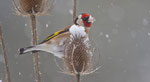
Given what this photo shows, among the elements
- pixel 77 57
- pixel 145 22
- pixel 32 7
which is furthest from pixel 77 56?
pixel 145 22

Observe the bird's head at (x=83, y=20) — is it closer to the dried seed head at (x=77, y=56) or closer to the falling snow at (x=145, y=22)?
the dried seed head at (x=77, y=56)

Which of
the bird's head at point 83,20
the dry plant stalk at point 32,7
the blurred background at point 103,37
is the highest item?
the dry plant stalk at point 32,7

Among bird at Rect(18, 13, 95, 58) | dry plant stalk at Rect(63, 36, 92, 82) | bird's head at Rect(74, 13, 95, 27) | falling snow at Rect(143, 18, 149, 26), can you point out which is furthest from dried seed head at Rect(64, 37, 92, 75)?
falling snow at Rect(143, 18, 149, 26)

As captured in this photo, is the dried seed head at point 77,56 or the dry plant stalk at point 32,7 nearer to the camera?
the dried seed head at point 77,56

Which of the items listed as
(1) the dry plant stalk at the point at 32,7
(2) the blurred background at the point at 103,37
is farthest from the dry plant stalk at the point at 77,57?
(2) the blurred background at the point at 103,37

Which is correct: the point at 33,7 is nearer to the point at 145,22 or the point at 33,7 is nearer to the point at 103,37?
the point at 103,37

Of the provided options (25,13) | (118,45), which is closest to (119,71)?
(118,45)
